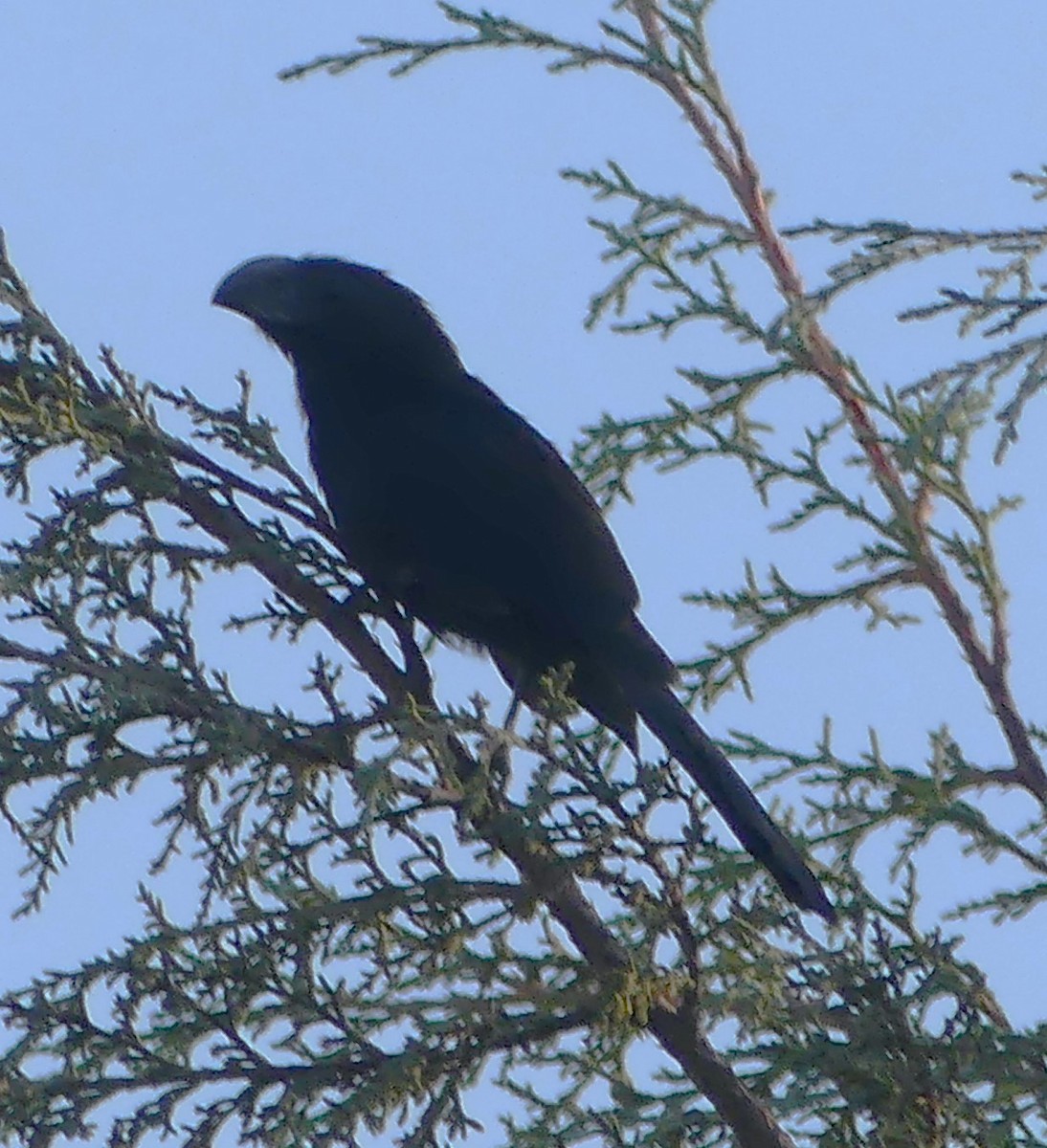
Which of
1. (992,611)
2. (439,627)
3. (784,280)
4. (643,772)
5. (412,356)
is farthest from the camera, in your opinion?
(412,356)

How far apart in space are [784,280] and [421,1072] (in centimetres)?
195

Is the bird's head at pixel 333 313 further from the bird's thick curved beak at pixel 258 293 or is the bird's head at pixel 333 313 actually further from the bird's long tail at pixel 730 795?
the bird's long tail at pixel 730 795

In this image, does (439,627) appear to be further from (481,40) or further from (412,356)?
(481,40)

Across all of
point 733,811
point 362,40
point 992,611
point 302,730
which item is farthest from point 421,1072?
point 362,40

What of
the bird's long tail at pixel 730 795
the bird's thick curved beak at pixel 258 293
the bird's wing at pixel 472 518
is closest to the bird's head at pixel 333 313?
the bird's thick curved beak at pixel 258 293

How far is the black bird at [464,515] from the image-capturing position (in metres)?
4.56

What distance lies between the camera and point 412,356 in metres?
5.18

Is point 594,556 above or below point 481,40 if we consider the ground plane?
below

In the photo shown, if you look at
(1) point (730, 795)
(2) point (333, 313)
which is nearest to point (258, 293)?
(2) point (333, 313)

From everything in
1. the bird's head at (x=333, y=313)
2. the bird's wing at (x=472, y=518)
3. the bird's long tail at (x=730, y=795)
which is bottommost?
the bird's long tail at (x=730, y=795)

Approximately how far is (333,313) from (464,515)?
78 centimetres

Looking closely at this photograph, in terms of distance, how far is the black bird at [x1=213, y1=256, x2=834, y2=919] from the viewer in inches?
180

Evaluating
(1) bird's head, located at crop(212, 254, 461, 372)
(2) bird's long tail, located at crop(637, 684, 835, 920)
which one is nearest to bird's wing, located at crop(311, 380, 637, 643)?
(1) bird's head, located at crop(212, 254, 461, 372)

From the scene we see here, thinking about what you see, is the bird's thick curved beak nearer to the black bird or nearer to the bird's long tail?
the black bird
